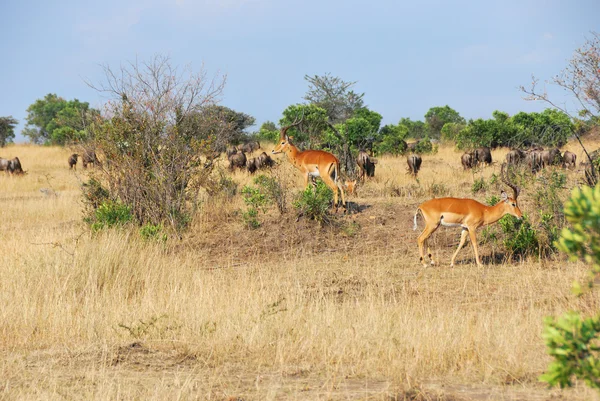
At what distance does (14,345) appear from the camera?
6.48 meters

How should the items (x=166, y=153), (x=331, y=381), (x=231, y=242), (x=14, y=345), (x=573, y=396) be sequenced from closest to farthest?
(x=573, y=396) < (x=331, y=381) < (x=14, y=345) < (x=231, y=242) < (x=166, y=153)

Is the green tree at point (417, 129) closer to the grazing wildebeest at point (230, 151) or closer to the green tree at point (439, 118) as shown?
the green tree at point (439, 118)

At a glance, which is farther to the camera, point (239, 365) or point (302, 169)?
point (302, 169)

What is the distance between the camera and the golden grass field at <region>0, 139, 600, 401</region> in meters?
5.32

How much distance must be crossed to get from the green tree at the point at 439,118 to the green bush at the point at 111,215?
46.0 metres

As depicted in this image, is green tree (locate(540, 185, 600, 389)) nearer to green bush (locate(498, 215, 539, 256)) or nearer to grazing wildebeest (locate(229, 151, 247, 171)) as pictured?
green bush (locate(498, 215, 539, 256))

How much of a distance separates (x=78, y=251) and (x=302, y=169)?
6287 millimetres

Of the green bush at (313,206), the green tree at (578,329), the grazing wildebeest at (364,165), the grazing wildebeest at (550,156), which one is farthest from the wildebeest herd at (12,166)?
the green tree at (578,329)

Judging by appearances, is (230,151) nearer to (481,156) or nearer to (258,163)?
(258,163)

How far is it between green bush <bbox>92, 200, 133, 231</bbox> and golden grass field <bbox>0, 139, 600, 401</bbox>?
886mm

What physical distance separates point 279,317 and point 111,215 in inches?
249

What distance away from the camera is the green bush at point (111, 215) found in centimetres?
1204

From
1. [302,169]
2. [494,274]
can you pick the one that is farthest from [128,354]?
[302,169]

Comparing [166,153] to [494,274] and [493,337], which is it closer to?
[494,274]
